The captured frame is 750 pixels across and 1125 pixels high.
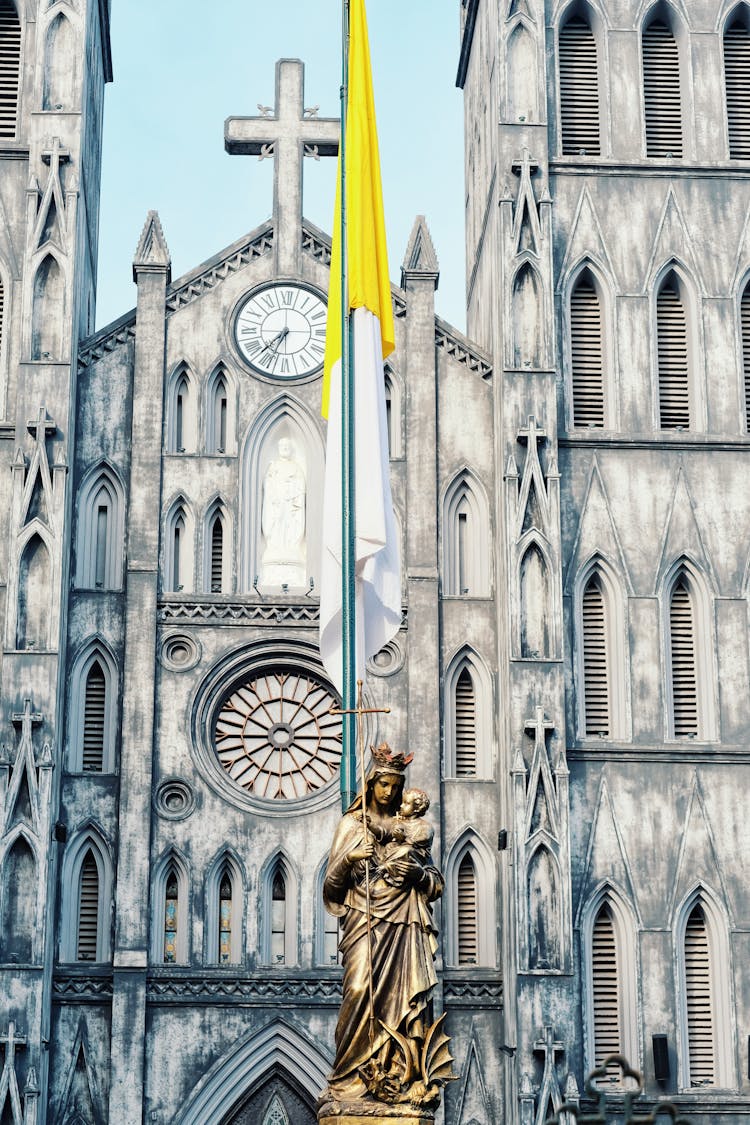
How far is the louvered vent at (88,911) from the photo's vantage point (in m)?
23.4

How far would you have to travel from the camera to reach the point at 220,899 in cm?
2366

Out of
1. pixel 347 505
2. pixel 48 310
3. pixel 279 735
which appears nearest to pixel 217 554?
pixel 279 735

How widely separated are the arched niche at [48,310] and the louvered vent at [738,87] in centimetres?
906

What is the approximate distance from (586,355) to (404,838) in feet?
46.7

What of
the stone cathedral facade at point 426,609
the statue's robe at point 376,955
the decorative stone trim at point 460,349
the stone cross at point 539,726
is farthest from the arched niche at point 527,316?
the statue's robe at point 376,955

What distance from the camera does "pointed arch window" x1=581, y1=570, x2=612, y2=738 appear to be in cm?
2450

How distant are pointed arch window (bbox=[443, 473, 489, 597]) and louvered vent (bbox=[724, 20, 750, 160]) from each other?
19.4ft

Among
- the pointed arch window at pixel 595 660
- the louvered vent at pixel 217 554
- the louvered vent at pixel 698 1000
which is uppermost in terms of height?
the louvered vent at pixel 217 554

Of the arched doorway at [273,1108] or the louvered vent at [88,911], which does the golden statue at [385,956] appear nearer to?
the arched doorway at [273,1108]

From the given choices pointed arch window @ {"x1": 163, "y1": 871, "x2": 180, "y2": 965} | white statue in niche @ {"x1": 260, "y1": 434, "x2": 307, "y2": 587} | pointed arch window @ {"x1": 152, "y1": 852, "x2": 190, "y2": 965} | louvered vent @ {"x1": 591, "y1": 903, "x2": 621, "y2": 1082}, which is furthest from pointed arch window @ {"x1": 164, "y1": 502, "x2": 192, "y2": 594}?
louvered vent @ {"x1": 591, "y1": 903, "x2": 621, "y2": 1082}

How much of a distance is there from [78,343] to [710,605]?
857 centimetres

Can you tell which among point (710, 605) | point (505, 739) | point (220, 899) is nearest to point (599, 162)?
point (710, 605)

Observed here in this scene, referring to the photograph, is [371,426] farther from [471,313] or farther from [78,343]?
[471,313]

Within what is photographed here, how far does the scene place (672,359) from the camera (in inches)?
1021
